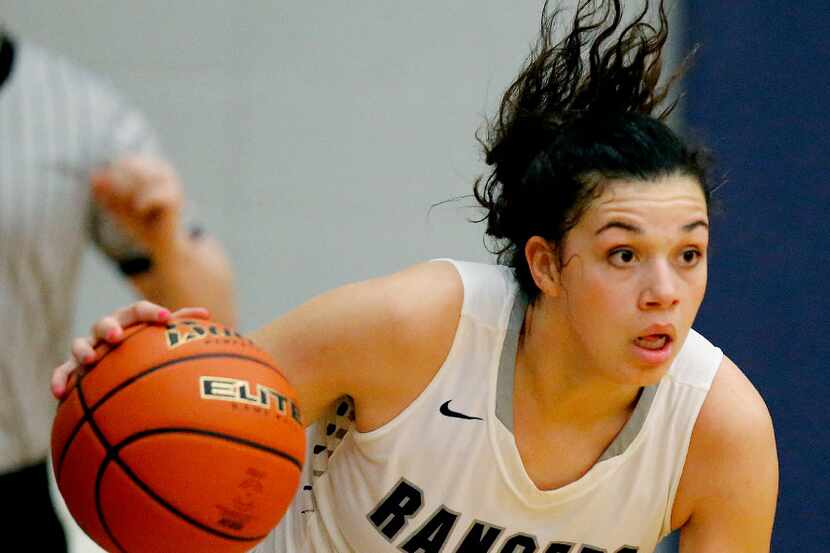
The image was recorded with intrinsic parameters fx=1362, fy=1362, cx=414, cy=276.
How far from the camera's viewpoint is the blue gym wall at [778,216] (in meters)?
4.42

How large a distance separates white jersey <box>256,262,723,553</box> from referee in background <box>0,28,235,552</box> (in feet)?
1.79

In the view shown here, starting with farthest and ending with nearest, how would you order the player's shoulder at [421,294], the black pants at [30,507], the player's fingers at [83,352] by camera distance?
1. the black pants at [30,507]
2. the player's shoulder at [421,294]
3. the player's fingers at [83,352]

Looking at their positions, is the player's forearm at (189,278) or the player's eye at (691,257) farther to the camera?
the player's forearm at (189,278)

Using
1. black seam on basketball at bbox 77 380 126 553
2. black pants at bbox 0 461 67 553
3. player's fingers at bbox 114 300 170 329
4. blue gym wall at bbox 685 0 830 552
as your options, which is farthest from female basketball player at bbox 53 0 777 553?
blue gym wall at bbox 685 0 830 552

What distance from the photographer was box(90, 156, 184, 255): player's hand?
263cm

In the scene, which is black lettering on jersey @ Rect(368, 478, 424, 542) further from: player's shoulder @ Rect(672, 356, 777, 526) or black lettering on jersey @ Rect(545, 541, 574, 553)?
player's shoulder @ Rect(672, 356, 777, 526)

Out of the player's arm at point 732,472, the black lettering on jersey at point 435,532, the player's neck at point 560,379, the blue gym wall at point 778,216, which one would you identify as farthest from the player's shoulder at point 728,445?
the blue gym wall at point 778,216

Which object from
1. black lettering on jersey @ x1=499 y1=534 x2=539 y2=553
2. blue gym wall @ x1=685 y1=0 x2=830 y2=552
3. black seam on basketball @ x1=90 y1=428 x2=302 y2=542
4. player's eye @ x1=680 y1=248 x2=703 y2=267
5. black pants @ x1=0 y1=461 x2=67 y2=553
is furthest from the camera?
blue gym wall @ x1=685 y1=0 x2=830 y2=552

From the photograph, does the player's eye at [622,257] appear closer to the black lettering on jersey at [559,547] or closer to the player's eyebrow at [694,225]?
the player's eyebrow at [694,225]

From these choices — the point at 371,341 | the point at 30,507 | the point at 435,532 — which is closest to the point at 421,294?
the point at 371,341

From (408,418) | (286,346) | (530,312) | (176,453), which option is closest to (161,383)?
(176,453)

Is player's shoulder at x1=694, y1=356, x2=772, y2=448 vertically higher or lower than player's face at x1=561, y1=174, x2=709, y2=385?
lower

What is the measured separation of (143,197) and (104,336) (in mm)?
380

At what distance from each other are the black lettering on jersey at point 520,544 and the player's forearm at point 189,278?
0.78 metres
